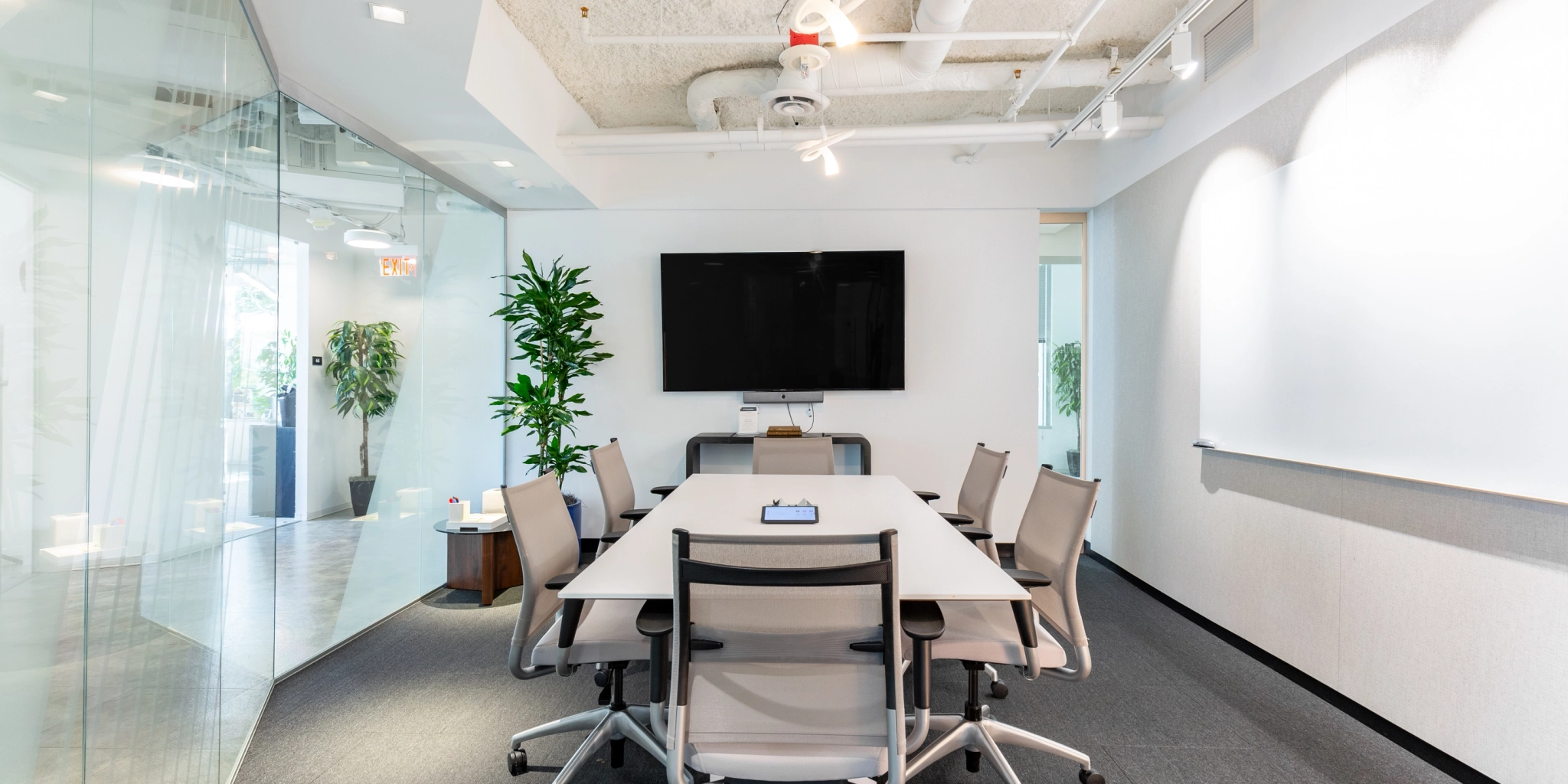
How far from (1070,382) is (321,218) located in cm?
522

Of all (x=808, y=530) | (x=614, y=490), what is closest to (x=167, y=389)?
(x=614, y=490)

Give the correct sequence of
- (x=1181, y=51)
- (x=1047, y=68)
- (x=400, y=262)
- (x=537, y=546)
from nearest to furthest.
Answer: (x=537, y=546), (x=1181, y=51), (x=1047, y=68), (x=400, y=262)

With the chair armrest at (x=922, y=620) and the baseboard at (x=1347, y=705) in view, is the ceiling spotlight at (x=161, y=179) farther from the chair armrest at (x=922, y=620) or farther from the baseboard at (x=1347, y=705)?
the baseboard at (x=1347, y=705)

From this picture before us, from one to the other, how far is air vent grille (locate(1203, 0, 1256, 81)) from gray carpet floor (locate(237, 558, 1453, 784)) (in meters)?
3.13

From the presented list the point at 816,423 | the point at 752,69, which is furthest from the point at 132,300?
the point at 816,423

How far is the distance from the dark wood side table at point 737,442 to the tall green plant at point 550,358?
2.44 feet

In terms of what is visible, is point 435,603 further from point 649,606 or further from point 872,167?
point 872,167

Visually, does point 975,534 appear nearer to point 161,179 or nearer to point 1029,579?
point 1029,579

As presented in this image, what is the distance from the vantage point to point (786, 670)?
1577 millimetres

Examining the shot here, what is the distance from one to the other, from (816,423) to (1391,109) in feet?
12.2

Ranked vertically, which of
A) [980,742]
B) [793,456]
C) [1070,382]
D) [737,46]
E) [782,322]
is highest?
[737,46]

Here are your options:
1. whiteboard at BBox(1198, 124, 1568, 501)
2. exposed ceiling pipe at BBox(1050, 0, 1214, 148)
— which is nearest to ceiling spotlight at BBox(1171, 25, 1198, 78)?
exposed ceiling pipe at BBox(1050, 0, 1214, 148)

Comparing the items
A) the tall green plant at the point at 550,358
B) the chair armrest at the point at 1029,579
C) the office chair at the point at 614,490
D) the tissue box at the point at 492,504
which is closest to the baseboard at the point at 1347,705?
the chair armrest at the point at 1029,579

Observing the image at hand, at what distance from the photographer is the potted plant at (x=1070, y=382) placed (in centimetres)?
537
